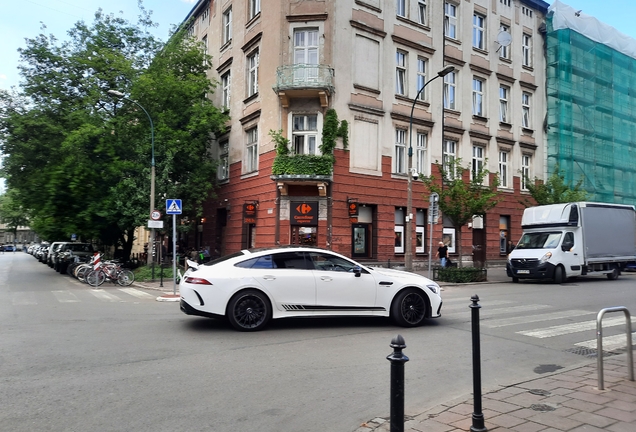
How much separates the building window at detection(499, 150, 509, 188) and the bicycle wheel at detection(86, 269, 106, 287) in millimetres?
23695

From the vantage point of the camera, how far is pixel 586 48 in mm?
35938

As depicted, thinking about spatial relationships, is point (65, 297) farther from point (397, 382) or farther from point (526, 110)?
point (526, 110)

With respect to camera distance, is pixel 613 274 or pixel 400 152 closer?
pixel 613 274

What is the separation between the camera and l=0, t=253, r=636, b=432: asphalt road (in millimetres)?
4887

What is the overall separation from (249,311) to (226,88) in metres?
23.8

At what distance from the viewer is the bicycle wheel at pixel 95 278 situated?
774 inches

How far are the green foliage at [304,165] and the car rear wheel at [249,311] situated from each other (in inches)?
546

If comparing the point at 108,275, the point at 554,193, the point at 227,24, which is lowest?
the point at 108,275

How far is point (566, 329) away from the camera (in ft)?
31.9

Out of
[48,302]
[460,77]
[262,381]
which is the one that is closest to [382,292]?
[262,381]

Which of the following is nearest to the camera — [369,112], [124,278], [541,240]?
[124,278]

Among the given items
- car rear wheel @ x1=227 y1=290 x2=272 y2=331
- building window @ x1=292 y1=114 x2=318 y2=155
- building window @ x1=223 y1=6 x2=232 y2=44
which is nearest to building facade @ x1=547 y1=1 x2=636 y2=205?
building window @ x1=292 y1=114 x2=318 y2=155

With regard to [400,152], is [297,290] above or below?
below

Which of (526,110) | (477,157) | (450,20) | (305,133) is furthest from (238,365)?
(526,110)
